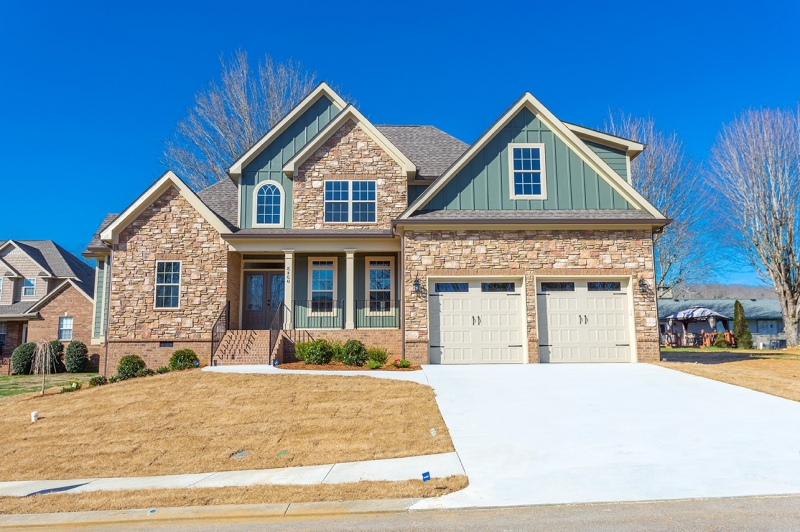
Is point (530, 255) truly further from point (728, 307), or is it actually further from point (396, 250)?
point (728, 307)

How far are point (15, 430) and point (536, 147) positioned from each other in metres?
14.7

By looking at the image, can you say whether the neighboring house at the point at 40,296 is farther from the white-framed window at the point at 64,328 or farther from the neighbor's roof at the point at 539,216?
the neighbor's roof at the point at 539,216

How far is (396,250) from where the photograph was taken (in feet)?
59.3

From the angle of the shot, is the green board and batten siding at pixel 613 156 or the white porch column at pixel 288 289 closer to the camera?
the white porch column at pixel 288 289

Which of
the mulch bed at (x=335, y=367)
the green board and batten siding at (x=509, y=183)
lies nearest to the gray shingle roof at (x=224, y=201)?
the mulch bed at (x=335, y=367)

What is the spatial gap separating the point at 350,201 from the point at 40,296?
70.2 feet

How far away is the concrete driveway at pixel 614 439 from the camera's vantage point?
6012 millimetres

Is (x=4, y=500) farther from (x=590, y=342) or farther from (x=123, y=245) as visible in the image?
(x=590, y=342)

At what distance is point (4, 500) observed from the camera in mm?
7008

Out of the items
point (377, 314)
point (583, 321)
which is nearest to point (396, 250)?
point (377, 314)

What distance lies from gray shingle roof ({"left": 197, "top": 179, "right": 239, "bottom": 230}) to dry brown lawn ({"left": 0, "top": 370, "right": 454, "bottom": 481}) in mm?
7242

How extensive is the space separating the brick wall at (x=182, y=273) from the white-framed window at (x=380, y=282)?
15.4 ft

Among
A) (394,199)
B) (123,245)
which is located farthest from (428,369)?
(123,245)

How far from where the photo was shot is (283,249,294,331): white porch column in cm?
1747
